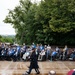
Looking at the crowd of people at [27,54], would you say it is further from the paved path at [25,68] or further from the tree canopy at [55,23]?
the tree canopy at [55,23]

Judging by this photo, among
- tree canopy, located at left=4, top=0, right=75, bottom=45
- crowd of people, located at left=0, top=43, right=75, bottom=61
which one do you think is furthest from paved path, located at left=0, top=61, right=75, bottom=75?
tree canopy, located at left=4, top=0, right=75, bottom=45

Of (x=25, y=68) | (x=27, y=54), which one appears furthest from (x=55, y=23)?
(x=25, y=68)

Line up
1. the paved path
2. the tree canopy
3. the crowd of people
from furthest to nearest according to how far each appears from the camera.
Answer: the tree canopy, the crowd of people, the paved path

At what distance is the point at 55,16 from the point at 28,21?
969 cm

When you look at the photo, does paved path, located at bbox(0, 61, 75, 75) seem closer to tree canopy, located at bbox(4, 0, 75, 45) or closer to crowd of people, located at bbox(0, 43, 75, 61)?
crowd of people, located at bbox(0, 43, 75, 61)

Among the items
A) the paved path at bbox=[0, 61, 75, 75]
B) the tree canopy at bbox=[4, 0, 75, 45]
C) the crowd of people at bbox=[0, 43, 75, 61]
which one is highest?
the tree canopy at bbox=[4, 0, 75, 45]

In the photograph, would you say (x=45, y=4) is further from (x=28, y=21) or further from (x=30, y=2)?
(x=30, y=2)

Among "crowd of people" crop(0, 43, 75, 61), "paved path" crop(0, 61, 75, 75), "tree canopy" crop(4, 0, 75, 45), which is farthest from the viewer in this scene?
"tree canopy" crop(4, 0, 75, 45)

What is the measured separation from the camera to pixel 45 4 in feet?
137

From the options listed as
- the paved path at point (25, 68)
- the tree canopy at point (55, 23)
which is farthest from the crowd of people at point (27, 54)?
the tree canopy at point (55, 23)

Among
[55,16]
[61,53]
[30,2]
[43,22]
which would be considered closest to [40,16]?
[43,22]

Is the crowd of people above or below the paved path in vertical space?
above

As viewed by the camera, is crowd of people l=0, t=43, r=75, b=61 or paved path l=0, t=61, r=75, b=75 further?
crowd of people l=0, t=43, r=75, b=61

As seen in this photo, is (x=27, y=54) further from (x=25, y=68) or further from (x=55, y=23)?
(x=55, y=23)
